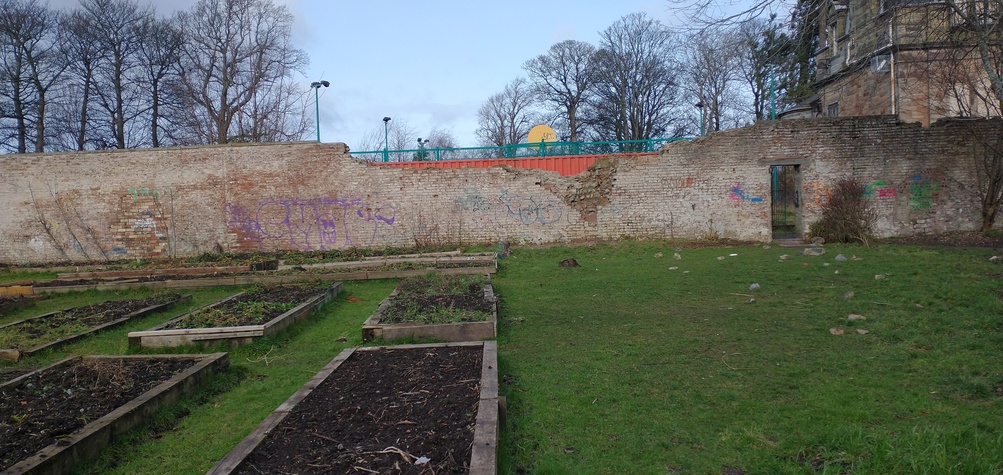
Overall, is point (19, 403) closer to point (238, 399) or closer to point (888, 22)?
point (238, 399)

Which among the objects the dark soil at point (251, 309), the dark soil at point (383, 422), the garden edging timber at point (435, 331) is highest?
the dark soil at point (251, 309)

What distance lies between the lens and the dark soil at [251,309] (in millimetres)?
6973

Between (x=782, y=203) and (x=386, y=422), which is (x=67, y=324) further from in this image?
(x=782, y=203)

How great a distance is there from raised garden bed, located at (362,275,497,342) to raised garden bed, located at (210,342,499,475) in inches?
32.4

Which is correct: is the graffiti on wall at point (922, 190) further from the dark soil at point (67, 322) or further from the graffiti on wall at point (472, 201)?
the dark soil at point (67, 322)

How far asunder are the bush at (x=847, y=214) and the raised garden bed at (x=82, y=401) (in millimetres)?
14072

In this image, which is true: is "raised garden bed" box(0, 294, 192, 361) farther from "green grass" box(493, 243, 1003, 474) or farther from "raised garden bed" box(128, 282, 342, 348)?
"green grass" box(493, 243, 1003, 474)

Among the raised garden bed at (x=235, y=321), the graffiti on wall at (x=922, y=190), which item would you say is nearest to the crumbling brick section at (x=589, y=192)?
the graffiti on wall at (x=922, y=190)

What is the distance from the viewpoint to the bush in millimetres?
14289

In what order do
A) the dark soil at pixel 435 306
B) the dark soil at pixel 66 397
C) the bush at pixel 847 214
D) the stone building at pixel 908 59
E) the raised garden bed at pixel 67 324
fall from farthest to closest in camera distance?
the bush at pixel 847 214 → the stone building at pixel 908 59 → the dark soil at pixel 435 306 → the raised garden bed at pixel 67 324 → the dark soil at pixel 66 397

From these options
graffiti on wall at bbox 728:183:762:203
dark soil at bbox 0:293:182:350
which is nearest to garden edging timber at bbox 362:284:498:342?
dark soil at bbox 0:293:182:350

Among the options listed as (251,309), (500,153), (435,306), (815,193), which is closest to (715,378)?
(435,306)

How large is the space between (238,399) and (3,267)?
1571 centimetres

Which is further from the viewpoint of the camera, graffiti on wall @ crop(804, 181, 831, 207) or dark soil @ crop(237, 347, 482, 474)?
graffiti on wall @ crop(804, 181, 831, 207)
